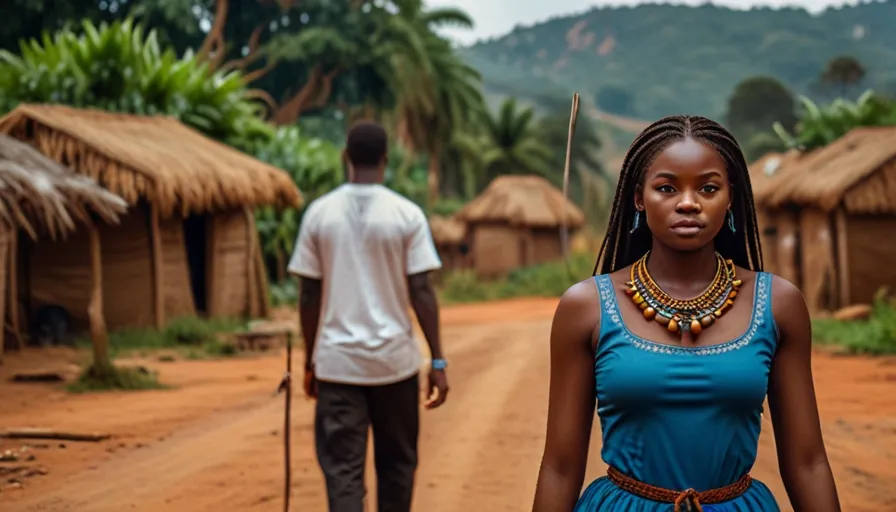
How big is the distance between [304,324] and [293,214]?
619 inches

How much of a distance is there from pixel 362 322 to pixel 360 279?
0.50 ft

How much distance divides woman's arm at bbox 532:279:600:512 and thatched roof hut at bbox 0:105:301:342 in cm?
1008

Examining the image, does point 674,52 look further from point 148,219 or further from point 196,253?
point 148,219

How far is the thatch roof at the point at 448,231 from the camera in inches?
1243

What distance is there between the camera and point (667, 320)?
2.01 m

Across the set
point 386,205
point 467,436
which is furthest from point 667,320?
point 467,436

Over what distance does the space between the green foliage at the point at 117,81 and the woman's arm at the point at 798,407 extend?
13698 millimetres

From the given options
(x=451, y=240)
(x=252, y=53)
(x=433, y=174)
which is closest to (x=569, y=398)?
(x=451, y=240)

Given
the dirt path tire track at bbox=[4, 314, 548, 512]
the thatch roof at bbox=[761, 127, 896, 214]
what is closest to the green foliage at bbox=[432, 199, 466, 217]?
the thatch roof at bbox=[761, 127, 896, 214]

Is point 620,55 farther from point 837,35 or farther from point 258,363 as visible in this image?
point 258,363

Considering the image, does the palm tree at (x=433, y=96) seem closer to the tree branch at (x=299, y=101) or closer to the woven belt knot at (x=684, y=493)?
the tree branch at (x=299, y=101)

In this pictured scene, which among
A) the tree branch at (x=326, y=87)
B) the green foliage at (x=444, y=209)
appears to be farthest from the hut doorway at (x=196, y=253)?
the green foliage at (x=444, y=209)

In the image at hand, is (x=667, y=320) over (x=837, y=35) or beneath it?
beneath

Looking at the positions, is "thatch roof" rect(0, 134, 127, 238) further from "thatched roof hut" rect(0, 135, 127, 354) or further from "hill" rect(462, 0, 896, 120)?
"hill" rect(462, 0, 896, 120)
